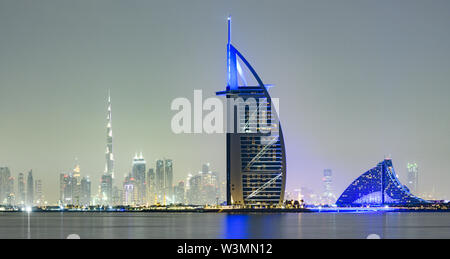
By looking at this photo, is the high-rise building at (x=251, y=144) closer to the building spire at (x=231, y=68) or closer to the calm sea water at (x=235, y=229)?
the building spire at (x=231, y=68)

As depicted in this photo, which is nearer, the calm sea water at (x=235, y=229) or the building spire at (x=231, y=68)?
the calm sea water at (x=235, y=229)

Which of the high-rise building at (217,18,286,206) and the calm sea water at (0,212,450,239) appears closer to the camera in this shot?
the calm sea water at (0,212,450,239)

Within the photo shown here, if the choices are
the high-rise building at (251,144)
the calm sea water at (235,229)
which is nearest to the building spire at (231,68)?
the high-rise building at (251,144)

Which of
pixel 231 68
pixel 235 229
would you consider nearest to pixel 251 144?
pixel 231 68

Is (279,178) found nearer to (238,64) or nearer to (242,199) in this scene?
(242,199)

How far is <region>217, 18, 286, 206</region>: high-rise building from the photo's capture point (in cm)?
16025

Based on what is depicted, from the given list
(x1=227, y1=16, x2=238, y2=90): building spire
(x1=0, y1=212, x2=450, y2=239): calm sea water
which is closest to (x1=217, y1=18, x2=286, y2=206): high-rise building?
(x1=227, y1=16, x2=238, y2=90): building spire

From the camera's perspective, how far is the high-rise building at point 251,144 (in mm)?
160250

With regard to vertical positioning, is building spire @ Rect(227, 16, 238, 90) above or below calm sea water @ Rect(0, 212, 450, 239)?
above

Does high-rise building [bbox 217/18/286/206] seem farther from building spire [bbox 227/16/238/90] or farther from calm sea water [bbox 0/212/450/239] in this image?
calm sea water [bbox 0/212/450/239]

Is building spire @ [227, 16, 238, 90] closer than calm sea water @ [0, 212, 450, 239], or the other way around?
calm sea water @ [0, 212, 450, 239]
